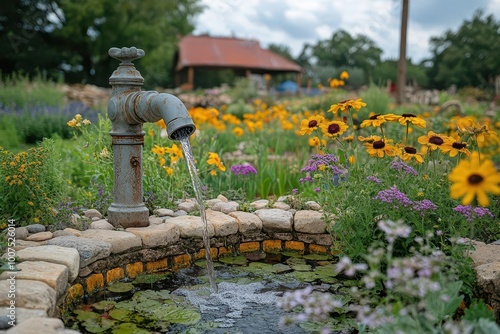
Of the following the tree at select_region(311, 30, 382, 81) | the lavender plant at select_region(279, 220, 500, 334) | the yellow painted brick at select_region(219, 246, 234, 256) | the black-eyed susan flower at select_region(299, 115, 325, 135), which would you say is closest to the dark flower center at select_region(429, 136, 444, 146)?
the black-eyed susan flower at select_region(299, 115, 325, 135)

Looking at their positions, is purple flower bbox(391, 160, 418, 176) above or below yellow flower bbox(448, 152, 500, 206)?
below

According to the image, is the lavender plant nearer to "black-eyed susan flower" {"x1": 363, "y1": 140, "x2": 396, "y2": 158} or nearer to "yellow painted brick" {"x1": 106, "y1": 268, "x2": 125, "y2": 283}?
"black-eyed susan flower" {"x1": 363, "y1": 140, "x2": 396, "y2": 158}

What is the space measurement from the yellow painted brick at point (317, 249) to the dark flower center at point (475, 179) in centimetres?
199

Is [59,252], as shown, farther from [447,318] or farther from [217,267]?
[447,318]

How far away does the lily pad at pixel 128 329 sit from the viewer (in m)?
2.26

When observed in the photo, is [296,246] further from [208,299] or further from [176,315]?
[176,315]

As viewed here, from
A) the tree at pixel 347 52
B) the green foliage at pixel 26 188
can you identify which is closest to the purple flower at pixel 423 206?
the green foliage at pixel 26 188

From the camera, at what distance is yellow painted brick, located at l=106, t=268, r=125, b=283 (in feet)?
9.25

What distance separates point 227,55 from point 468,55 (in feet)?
39.2

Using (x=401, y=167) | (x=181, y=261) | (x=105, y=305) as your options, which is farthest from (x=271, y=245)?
(x=105, y=305)

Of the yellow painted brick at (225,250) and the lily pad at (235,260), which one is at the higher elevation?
the yellow painted brick at (225,250)

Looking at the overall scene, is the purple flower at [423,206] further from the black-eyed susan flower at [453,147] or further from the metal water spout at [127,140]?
the metal water spout at [127,140]

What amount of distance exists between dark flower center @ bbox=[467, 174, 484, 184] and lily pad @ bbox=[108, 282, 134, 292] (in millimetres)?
1864

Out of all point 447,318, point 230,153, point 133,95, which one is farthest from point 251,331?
point 230,153
